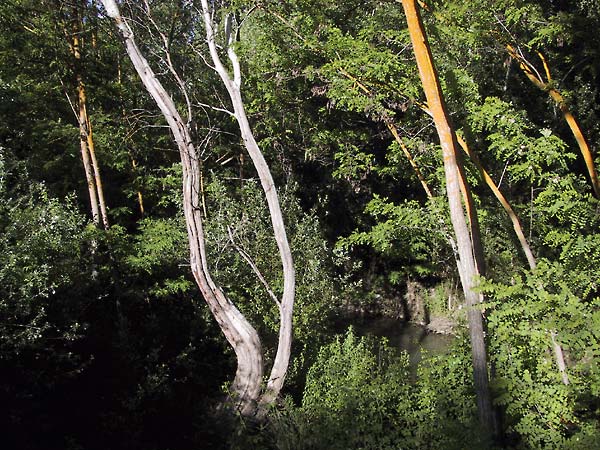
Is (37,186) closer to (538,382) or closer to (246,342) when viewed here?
(246,342)

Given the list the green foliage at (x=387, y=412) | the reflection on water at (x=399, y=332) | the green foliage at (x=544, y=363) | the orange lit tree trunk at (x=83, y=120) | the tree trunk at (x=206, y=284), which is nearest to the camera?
the green foliage at (x=544, y=363)

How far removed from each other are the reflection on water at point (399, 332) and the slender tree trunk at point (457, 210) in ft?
23.0

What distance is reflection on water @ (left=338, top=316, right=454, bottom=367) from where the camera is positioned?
1270 cm

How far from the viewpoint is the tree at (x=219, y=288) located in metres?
7.04

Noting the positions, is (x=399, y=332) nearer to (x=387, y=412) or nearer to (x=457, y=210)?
(x=387, y=412)

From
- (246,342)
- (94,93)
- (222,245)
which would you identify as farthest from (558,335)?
(94,93)

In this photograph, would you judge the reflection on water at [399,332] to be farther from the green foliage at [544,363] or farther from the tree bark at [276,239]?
the green foliage at [544,363]

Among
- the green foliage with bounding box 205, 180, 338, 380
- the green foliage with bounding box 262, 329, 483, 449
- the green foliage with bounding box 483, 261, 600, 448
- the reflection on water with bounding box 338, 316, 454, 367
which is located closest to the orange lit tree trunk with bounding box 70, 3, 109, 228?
the green foliage with bounding box 205, 180, 338, 380

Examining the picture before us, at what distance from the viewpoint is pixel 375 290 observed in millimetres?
15688

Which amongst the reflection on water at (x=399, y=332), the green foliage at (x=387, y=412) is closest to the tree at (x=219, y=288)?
the green foliage at (x=387, y=412)

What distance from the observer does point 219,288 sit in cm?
735

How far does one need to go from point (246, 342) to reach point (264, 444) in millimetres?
1535

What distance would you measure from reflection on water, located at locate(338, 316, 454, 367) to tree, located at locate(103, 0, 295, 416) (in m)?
4.73

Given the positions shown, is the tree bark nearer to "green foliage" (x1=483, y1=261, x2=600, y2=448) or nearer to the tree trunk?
the tree trunk
